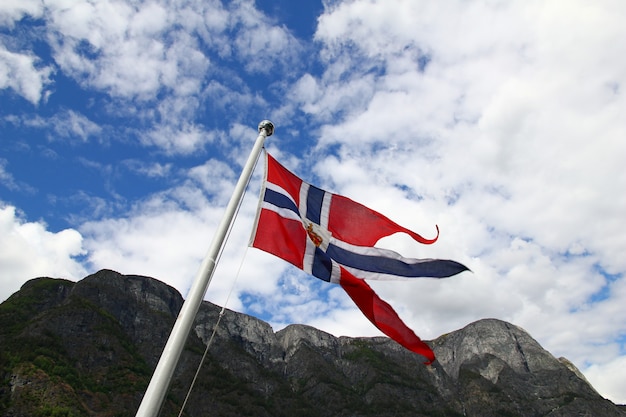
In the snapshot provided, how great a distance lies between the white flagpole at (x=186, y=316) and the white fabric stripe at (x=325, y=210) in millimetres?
2840

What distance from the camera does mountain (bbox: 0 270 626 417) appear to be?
110 m

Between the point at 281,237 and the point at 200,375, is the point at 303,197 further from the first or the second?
the point at 200,375

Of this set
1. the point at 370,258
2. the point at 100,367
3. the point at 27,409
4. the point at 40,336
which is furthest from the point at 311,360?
the point at 370,258

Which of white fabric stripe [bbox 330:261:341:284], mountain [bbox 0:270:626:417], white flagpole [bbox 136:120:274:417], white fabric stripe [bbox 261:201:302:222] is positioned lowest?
white flagpole [bbox 136:120:274:417]

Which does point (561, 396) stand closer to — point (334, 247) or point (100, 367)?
point (100, 367)

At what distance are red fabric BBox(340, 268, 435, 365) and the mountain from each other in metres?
104

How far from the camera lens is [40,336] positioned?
121m

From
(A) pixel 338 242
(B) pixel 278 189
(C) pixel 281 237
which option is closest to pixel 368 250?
(A) pixel 338 242

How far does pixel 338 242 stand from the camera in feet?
35.3

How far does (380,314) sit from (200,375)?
165 metres

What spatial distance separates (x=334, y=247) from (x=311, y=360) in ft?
623

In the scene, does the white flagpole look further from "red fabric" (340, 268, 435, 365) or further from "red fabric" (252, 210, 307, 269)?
"red fabric" (340, 268, 435, 365)

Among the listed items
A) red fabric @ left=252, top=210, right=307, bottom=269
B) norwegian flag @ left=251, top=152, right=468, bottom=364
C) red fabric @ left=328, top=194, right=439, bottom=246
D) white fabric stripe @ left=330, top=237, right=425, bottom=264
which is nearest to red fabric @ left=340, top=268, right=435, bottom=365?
norwegian flag @ left=251, top=152, right=468, bottom=364

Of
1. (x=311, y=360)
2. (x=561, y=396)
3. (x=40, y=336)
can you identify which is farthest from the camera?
(x=311, y=360)
